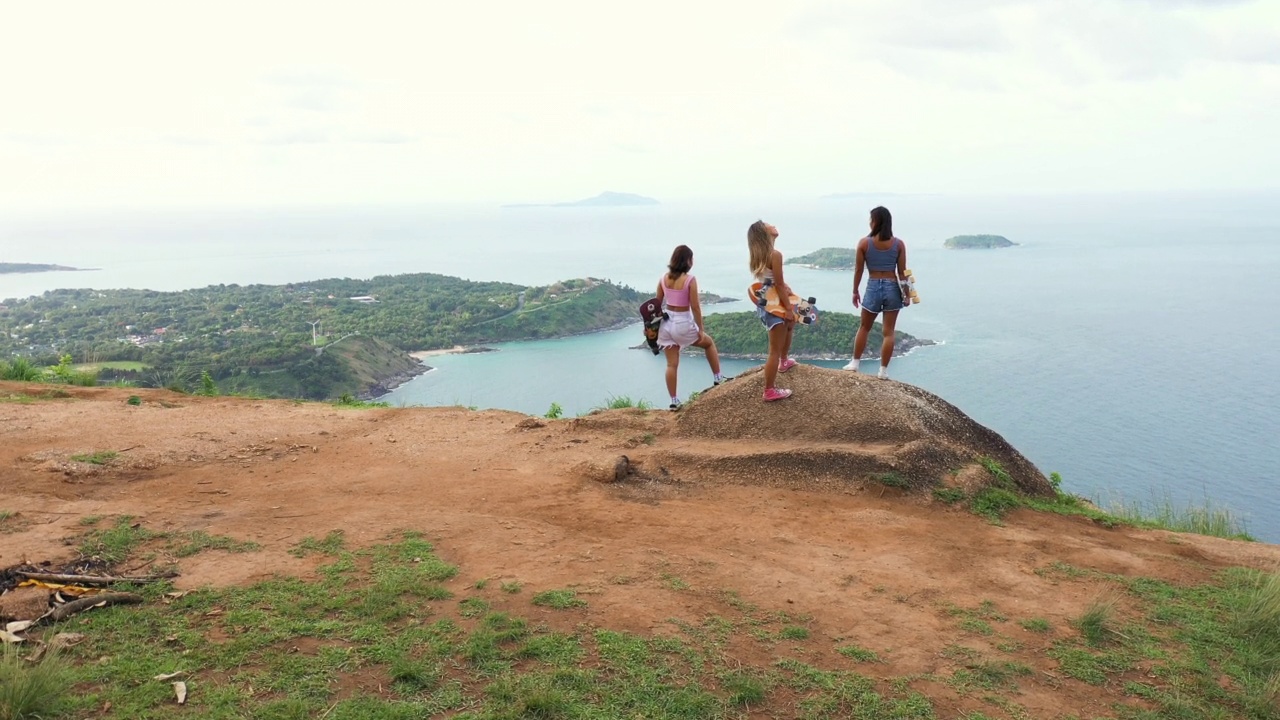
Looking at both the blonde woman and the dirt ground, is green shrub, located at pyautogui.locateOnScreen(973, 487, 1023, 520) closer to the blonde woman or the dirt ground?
the dirt ground

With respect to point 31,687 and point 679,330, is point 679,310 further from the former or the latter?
point 31,687

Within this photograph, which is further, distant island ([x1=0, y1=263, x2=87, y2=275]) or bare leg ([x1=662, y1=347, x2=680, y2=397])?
distant island ([x1=0, y1=263, x2=87, y2=275])

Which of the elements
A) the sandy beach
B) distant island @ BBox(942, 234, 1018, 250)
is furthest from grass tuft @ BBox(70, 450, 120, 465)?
distant island @ BBox(942, 234, 1018, 250)

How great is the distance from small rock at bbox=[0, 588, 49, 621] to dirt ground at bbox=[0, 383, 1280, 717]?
583 millimetres

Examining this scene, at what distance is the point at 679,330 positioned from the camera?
7.26 meters

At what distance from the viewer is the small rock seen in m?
3.70

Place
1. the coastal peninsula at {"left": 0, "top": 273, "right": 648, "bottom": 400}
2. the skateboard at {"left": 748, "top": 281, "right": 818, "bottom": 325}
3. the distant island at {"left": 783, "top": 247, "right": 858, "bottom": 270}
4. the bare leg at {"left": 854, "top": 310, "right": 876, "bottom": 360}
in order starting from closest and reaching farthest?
the skateboard at {"left": 748, "top": 281, "right": 818, "bottom": 325}
the bare leg at {"left": 854, "top": 310, "right": 876, "bottom": 360}
the coastal peninsula at {"left": 0, "top": 273, "right": 648, "bottom": 400}
the distant island at {"left": 783, "top": 247, "right": 858, "bottom": 270}

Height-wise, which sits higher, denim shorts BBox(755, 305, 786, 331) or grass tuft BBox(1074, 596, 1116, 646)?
denim shorts BBox(755, 305, 786, 331)

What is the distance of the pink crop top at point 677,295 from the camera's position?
7.15 meters

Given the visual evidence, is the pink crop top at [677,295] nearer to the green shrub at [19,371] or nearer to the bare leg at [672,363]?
the bare leg at [672,363]

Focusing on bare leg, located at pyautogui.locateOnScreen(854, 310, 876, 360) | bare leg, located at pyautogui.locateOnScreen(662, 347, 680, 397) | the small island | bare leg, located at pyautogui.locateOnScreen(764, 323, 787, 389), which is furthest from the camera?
the small island

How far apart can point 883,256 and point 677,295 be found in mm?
2046

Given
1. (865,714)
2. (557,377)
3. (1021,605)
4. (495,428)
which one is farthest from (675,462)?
(557,377)

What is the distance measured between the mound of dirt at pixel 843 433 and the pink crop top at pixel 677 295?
3.30ft
